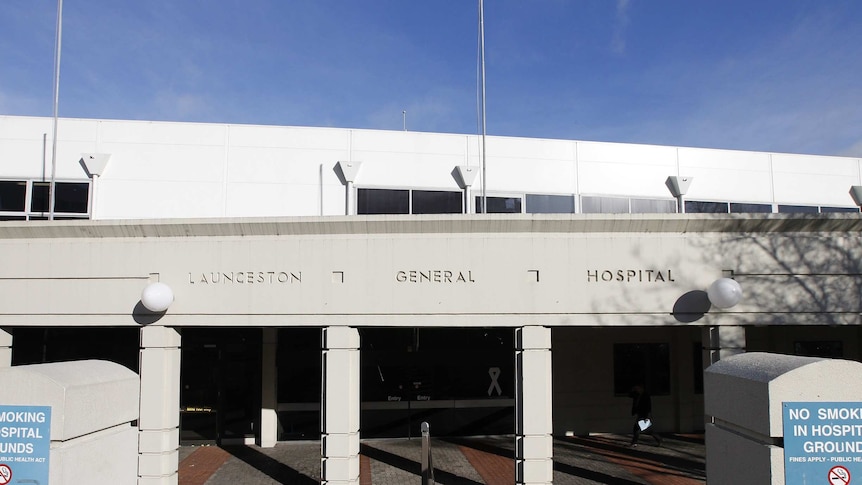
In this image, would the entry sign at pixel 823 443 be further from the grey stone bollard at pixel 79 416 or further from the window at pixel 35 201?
the window at pixel 35 201

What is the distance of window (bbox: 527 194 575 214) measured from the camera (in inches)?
527

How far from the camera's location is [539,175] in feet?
44.3

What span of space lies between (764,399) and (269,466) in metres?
9.25

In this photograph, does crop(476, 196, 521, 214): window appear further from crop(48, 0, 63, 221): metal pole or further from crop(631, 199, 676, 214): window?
crop(48, 0, 63, 221): metal pole

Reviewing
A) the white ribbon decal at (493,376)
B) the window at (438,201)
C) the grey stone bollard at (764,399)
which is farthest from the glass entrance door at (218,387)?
the grey stone bollard at (764,399)

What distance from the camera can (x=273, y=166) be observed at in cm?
1267

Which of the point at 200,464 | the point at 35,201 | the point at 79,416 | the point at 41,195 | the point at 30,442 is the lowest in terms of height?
the point at 200,464

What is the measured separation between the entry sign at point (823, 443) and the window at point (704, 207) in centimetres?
913

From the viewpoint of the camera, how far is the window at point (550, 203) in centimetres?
1338

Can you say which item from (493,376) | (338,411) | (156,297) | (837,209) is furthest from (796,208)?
(156,297)

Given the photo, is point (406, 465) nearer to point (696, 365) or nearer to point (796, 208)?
point (696, 365)

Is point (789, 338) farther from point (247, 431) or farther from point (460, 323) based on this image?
point (247, 431)

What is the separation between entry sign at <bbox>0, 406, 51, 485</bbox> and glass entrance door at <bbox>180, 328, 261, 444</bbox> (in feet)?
26.9

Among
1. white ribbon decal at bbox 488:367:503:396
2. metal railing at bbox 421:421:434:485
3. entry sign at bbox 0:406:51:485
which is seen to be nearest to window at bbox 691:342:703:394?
white ribbon decal at bbox 488:367:503:396
